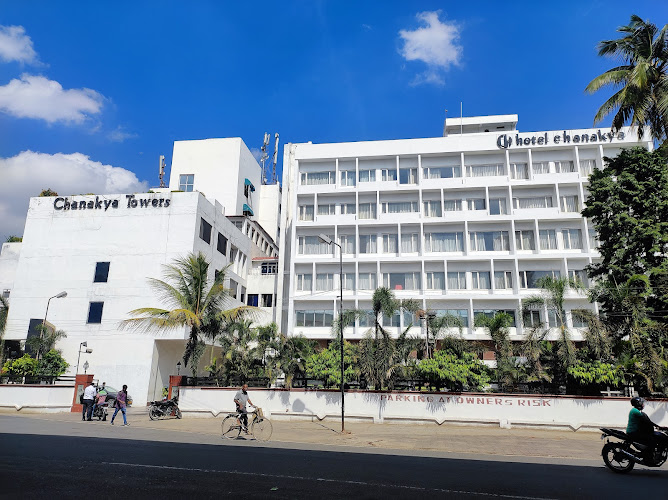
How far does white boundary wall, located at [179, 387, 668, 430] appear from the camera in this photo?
1972 cm

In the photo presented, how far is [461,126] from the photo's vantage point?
5159 centimetres

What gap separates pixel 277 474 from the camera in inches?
344

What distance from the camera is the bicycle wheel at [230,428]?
15.5 meters

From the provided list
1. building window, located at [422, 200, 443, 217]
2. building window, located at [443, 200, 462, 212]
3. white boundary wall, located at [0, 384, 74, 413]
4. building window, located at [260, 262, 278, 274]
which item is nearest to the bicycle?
white boundary wall, located at [0, 384, 74, 413]

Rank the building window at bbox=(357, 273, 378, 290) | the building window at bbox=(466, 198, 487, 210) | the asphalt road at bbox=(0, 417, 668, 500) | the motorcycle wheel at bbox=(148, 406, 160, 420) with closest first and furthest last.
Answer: the asphalt road at bbox=(0, 417, 668, 500) → the motorcycle wheel at bbox=(148, 406, 160, 420) → the building window at bbox=(357, 273, 378, 290) → the building window at bbox=(466, 198, 487, 210)

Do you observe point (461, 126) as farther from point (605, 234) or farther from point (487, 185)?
point (605, 234)

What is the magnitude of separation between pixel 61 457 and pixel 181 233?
87.3 feet

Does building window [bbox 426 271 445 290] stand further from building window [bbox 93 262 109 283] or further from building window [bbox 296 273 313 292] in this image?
building window [bbox 93 262 109 283]

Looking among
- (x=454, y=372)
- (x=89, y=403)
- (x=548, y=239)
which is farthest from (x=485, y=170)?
(x=89, y=403)

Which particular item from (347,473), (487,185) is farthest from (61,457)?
(487,185)

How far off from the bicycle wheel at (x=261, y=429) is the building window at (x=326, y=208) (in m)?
31.0

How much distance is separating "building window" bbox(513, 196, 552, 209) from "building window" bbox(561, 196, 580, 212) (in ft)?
3.55

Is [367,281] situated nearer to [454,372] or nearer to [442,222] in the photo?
[442,222]

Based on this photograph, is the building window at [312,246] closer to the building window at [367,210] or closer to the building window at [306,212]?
the building window at [306,212]
